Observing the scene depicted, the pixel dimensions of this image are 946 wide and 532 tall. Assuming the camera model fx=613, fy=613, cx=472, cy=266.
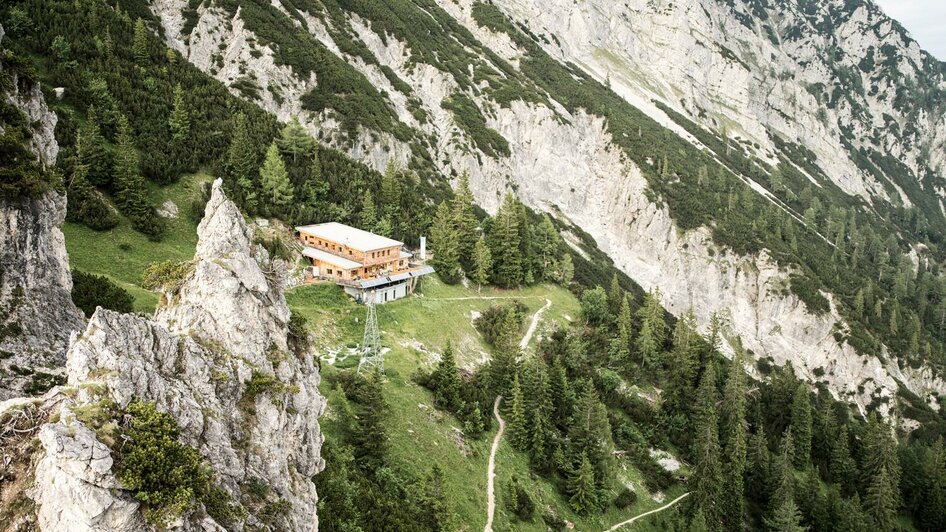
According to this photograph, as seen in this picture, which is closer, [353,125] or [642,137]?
[353,125]

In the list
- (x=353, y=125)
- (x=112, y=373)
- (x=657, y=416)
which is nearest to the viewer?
(x=112, y=373)

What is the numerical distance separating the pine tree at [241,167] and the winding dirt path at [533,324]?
28826mm

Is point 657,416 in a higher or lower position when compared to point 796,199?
lower

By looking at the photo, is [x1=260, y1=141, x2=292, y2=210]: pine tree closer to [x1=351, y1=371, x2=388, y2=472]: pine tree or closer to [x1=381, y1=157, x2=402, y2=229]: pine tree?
[x1=381, y1=157, x2=402, y2=229]: pine tree

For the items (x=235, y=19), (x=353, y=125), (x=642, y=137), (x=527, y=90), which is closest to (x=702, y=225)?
(x=642, y=137)

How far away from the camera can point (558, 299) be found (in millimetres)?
74000

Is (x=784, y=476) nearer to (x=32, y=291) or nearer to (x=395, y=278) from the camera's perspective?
(x=395, y=278)

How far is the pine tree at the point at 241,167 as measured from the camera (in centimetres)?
5491

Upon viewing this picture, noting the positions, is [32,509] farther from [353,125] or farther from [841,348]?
[841,348]

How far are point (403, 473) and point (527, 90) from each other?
101 meters

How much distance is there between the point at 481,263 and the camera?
67.8 meters

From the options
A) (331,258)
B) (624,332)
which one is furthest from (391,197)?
(624,332)

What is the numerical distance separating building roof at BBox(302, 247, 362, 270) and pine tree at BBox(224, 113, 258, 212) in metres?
6.52

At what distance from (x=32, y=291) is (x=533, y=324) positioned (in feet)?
159
